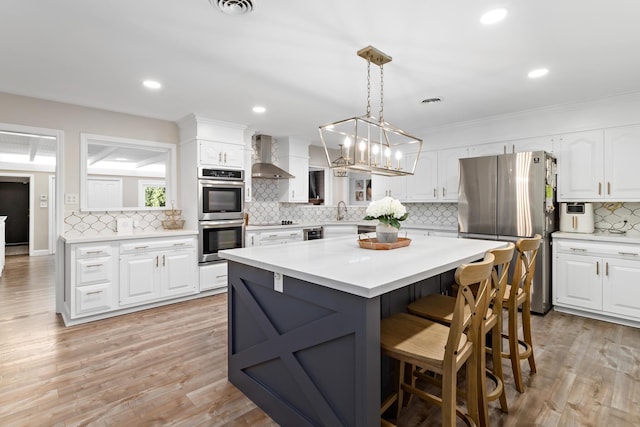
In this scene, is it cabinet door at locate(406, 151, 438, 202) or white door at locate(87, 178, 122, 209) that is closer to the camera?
cabinet door at locate(406, 151, 438, 202)

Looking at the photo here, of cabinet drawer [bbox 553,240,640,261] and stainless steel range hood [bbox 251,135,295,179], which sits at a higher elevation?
stainless steel range hood [bbox 251,135,295,179]

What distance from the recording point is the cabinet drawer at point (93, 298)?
11.0 ft

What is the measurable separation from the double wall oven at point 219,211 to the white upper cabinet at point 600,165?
13.4 ft

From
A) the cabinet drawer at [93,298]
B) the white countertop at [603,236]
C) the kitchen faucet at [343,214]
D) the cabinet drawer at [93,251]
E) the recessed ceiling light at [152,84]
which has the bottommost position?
the cabinet drawer at [93,298]

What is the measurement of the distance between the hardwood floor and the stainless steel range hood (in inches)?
91.6

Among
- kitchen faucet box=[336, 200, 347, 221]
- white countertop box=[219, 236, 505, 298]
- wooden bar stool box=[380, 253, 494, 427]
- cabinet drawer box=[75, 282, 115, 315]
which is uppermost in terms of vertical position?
kitchen faucet box=[336, 200, 347, 221]

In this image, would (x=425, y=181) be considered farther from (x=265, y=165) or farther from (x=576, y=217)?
(x=265, y=165)

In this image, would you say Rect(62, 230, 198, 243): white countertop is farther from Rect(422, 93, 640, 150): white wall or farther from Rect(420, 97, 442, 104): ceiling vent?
Rect(422, 93, 640, 150): white wall

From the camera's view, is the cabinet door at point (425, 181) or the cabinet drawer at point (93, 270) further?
the cabinet door at point (425, 181)

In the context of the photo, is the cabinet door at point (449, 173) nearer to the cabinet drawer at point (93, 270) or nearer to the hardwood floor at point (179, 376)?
the hardwood floor at point (179, 376)

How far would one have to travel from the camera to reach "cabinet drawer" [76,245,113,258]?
133 inches

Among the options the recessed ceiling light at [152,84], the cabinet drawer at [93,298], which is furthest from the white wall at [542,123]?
the cabinet drawer at [93,298]

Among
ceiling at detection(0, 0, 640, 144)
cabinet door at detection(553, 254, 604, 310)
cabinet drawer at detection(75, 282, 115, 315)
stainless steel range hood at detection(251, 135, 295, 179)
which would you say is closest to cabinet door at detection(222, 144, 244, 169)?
stainless steel range hood at detection(251, 135, 295, 179)

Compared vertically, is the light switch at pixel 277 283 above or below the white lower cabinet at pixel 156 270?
above
